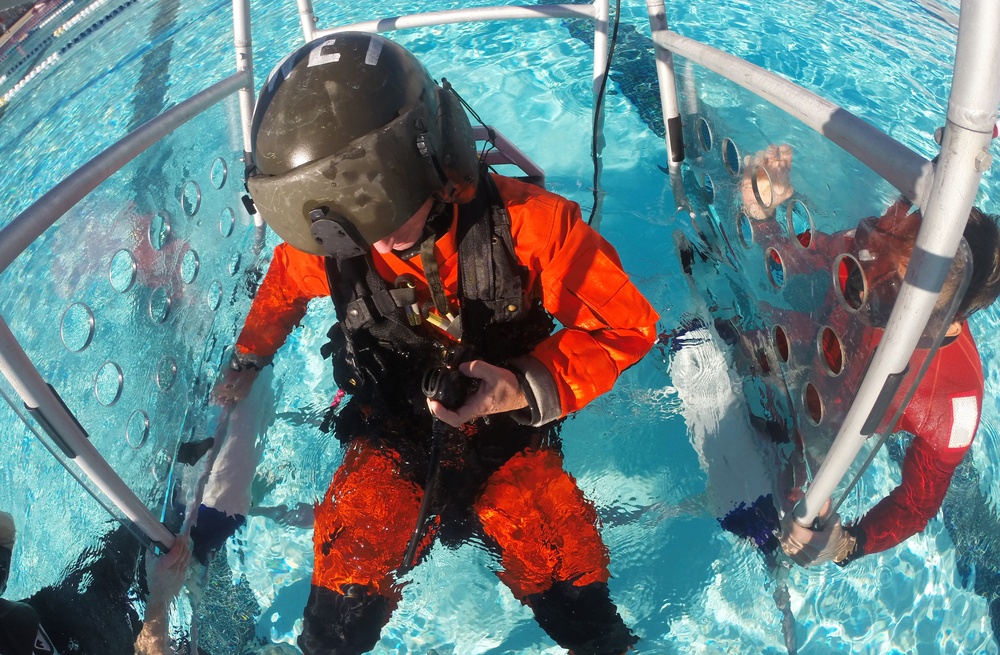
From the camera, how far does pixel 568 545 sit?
7.02ft

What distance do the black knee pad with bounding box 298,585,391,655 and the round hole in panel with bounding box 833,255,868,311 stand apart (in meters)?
1.70

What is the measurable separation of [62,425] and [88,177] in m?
0.71

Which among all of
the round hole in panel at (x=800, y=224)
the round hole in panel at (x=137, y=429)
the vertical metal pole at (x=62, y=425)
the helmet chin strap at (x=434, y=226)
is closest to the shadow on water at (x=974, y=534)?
the round hole in panel at (x=800, y=224)

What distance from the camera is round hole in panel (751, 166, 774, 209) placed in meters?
2.14

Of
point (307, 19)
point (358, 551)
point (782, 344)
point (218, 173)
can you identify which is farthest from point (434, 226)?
point (307, 19)

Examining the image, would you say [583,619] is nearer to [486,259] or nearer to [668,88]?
[486,259]

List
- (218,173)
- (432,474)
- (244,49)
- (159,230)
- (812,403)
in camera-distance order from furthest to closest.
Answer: (218,173) < (244,49) < (159,230) < (432,474) < (812,403)

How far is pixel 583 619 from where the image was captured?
2127mm

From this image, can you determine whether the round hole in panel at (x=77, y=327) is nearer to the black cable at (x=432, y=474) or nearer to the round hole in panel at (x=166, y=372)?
the round hole in panel at (x=166, y=372)

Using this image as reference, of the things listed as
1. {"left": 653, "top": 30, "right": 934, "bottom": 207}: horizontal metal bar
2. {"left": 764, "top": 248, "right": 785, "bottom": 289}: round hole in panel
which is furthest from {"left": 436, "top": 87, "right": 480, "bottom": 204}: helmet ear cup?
{"left": 764, "top": 248, "right": 785, "bottom": 289}: round hole in panel

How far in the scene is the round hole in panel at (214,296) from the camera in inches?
123

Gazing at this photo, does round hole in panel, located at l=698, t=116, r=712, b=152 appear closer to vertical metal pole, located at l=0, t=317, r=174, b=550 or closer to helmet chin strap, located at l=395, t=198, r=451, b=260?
helmet chin strap, located at l=395, t=198, r=451, b=260

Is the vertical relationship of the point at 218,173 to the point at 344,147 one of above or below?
below

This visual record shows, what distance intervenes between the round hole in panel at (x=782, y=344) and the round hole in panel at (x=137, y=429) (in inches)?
90.3
